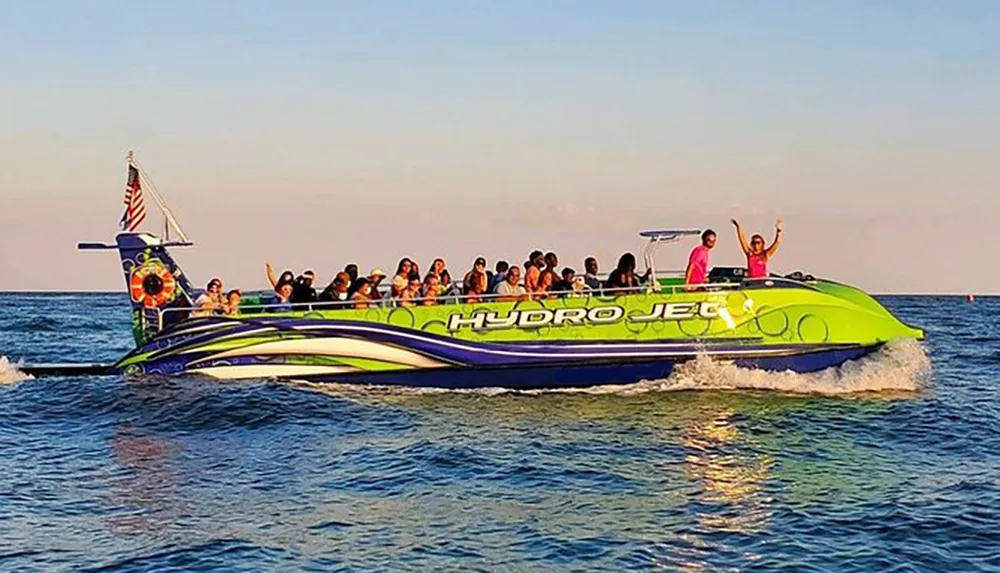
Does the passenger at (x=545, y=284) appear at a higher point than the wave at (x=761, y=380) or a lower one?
higher

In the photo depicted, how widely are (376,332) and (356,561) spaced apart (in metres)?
9.02

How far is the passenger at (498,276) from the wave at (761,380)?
1.57 meters

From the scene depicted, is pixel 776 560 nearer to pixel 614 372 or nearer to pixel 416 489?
pixel 416 489

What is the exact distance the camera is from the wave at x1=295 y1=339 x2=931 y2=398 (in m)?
16.4

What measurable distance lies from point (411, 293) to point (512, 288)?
61.6 inches

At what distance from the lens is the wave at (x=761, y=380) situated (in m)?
16.4

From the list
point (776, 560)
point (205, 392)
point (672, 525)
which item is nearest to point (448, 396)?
point (205, 392)

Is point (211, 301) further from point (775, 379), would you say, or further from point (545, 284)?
point (775, 379)

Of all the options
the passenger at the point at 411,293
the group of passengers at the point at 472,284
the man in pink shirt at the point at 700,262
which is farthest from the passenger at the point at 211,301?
the man in pink shirt at the point at 700,262

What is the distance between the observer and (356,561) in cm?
817

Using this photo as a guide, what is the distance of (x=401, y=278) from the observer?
17.4m

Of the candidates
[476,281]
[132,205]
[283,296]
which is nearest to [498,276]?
[476,281]

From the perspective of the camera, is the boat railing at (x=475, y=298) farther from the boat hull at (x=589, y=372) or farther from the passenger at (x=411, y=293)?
the boat hull at (x=589, y=372)

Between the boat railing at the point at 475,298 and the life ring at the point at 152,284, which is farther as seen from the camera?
the life ring at the point at 152,284
